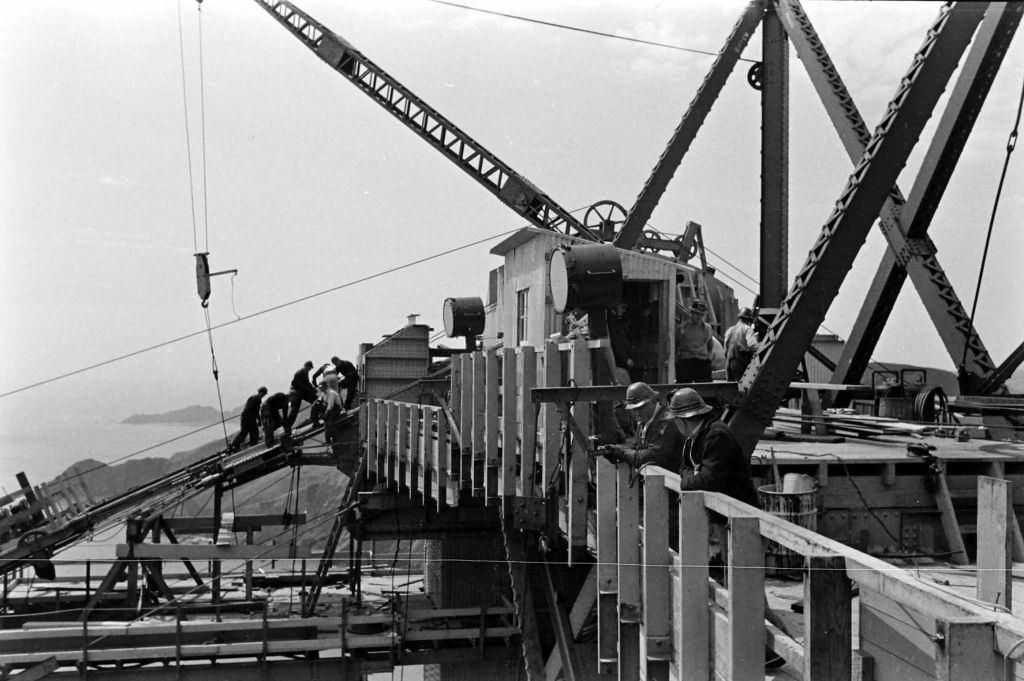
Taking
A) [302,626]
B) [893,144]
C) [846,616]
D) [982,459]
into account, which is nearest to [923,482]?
[982,459]

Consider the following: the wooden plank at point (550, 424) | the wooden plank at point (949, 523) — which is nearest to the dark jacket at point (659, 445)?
the wooden plank at point (550, 424)

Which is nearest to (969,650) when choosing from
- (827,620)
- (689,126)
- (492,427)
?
(827,620)

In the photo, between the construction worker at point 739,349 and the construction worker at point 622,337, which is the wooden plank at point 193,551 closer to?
the construction worker at point 622,337

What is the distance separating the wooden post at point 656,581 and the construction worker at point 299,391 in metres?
15.0

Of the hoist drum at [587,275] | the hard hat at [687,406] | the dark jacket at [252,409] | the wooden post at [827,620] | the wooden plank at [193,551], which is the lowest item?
the wooden plank at [193,551]

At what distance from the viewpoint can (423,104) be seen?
→ 99.5 feet

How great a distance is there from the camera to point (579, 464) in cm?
747

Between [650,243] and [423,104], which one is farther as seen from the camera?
[423,104]

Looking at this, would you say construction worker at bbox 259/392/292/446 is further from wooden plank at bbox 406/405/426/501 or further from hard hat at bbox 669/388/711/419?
hard hat at bbox 669/388/711/419

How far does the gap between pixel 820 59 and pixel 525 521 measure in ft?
39.5

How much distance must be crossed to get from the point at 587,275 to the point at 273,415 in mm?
11346

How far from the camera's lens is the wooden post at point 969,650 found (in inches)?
106

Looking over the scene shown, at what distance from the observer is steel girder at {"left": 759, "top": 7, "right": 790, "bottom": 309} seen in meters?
16.5

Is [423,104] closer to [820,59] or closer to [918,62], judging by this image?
[820,59]
